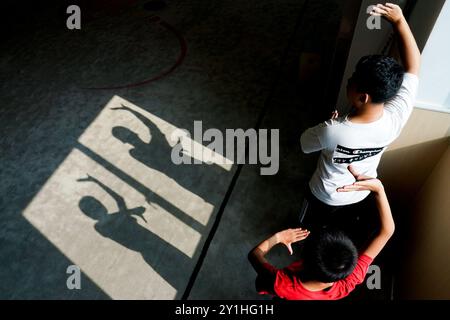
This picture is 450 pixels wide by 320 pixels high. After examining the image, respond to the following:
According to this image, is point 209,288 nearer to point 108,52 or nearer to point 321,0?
point 108,52

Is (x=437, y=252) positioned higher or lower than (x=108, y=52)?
higher

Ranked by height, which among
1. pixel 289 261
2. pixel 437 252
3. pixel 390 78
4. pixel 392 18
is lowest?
pixel 289 261

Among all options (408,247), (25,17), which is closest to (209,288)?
(408,247)

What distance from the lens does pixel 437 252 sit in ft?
7.55

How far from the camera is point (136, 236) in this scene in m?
3.37

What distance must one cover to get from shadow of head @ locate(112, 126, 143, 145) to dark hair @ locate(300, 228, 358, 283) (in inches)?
127

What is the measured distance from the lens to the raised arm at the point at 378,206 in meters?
1.78

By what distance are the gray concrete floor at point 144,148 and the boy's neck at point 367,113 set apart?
1.69 metres

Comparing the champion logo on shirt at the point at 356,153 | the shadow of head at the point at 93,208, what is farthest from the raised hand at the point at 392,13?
the shadow of head at the point at 93,208

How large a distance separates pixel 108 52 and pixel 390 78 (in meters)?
5.48
